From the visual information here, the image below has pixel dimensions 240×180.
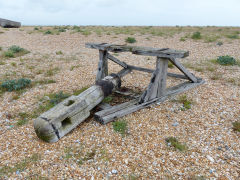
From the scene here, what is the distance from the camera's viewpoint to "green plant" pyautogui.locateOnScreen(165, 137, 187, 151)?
4170 mm

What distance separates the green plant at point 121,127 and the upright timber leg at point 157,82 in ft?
3.78

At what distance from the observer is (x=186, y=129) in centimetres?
487

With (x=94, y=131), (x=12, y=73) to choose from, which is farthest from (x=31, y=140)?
(x=12, y=73)

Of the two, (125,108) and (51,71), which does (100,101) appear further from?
(51,71)

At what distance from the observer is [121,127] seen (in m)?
4.86

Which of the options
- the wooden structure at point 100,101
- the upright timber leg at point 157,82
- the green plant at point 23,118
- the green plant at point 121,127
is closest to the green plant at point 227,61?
the wooden structure at point 100,101

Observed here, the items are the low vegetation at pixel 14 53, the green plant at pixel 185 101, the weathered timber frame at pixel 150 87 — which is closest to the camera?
the weathered timber frame at pixel 150 87

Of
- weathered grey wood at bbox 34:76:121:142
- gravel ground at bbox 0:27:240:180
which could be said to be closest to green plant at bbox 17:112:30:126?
gravel ground at bbox 0:27:240:180

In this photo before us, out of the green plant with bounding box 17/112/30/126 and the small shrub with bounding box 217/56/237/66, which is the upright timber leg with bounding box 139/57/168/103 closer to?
the green plant with bounding box 17/112/30/126

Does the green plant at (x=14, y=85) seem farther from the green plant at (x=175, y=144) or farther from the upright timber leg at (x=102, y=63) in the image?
the green plant at (x=175, y=144)

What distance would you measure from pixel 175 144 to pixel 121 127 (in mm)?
1471

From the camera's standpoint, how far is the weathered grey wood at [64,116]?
4.09 metres

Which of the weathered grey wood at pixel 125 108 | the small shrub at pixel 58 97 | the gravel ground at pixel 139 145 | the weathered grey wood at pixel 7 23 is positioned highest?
the weathered grey wood at pixel 7 23

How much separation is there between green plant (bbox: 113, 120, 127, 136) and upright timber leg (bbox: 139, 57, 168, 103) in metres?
1.15
